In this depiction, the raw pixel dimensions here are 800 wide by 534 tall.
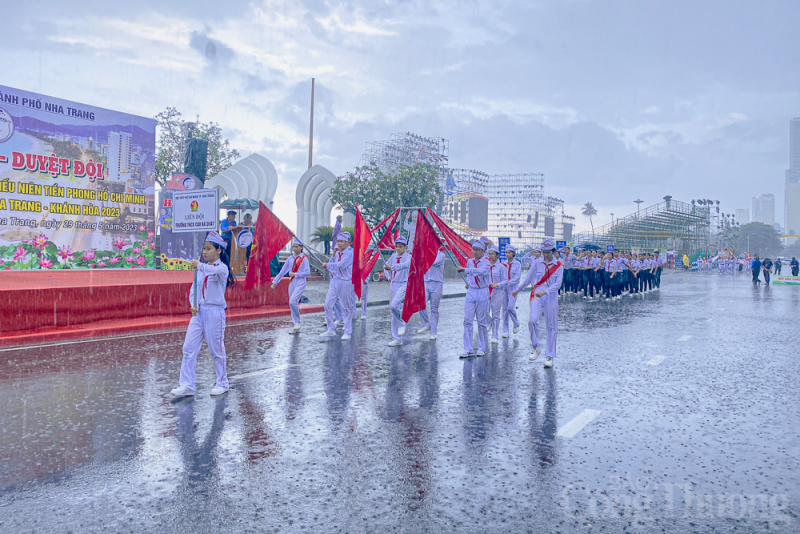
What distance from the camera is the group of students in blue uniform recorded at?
683cm

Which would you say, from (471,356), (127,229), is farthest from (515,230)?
(471,356)

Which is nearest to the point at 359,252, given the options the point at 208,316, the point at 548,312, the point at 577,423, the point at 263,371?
the point at 548,312

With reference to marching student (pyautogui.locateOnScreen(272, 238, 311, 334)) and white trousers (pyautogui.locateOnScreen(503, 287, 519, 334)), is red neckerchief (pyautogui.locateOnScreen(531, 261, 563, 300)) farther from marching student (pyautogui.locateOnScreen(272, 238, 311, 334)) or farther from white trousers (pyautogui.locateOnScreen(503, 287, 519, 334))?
marching student (pyautogui.locateOnScreen(272, 238, 311, 334))

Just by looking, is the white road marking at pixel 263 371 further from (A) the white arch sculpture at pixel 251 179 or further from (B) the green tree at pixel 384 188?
(B) the green tree at pixel 384 188

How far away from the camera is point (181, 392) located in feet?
21.8

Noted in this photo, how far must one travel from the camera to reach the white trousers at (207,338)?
6758 millimetres

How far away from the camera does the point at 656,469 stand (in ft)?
15.2

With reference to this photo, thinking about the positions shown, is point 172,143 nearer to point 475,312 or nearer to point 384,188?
point 384,188

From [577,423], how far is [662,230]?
81.6 meters

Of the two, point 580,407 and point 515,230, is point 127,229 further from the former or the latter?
point 515,230

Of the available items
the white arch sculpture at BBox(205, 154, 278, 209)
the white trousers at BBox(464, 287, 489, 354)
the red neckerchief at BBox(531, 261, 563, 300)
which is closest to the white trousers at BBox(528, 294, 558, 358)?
the red neckerchief at BBox(531, 261, 563, 300)

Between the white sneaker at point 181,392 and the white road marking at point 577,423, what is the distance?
3.65 m

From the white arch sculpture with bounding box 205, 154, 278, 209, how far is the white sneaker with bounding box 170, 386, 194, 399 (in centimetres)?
3277

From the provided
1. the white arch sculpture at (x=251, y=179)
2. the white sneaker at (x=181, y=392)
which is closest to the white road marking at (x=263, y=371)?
the white sneaker at (x=181, y=392)
